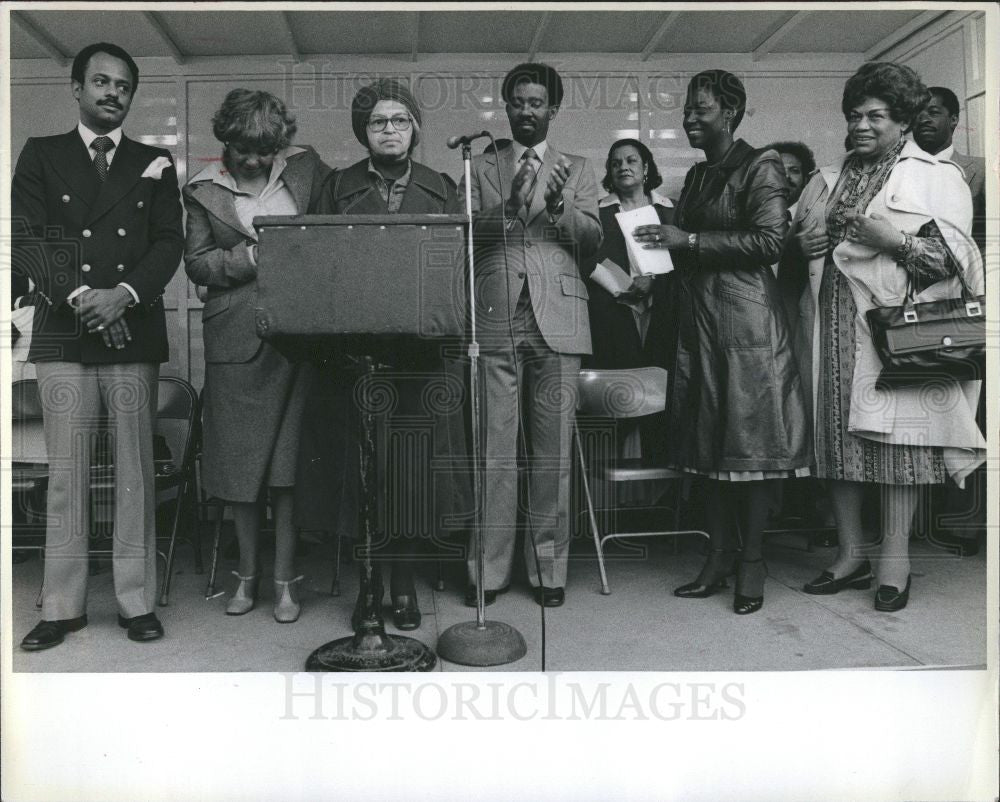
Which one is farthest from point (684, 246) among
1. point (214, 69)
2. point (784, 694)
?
point (214, 69)

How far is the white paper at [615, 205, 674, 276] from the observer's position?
139 inches

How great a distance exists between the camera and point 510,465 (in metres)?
3.45

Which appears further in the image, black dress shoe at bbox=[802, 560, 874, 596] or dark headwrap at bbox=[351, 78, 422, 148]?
black dress shoe at bbox=[802, 560, 874, 596]

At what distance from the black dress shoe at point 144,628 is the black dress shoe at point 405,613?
86 centimetres

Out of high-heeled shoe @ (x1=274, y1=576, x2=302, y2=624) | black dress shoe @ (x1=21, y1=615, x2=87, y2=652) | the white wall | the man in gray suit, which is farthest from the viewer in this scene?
the white wall

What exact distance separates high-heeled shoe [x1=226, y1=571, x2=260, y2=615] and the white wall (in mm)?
2310

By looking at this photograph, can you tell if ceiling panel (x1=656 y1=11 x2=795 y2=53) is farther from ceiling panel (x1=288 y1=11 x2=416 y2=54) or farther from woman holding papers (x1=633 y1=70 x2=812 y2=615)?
ceiling panel (x1=288 y1=11 x2=416 y2=54)

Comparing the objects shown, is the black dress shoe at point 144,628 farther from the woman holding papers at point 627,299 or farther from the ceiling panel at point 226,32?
the ceiling panel at point 226,32

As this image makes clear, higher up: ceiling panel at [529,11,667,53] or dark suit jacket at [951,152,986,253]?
ceiling panel at [529,11,667,53]

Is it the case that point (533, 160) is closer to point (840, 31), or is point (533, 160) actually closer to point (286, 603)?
point (286, 603)

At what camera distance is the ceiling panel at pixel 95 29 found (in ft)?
14.1

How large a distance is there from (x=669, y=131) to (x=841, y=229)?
193cm

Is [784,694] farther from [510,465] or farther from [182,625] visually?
[182,625]

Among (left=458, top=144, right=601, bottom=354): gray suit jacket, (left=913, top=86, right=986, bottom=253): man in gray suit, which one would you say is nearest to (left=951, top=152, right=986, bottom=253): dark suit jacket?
(left=913, top=86, right=986, bottom=253): man in gray suit
